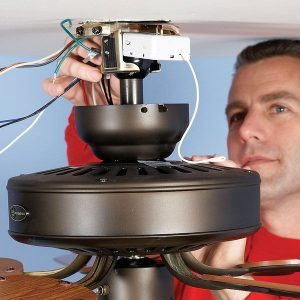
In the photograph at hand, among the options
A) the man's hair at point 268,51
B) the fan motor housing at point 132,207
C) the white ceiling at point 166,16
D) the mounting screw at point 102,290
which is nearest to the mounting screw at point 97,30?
the white ceiling at point 166,16

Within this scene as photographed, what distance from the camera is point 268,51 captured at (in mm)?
1769

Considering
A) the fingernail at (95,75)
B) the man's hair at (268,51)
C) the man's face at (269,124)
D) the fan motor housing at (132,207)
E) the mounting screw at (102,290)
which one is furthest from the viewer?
the man's face at (269,124)

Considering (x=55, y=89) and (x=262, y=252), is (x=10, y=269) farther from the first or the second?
(x=262, y=252)

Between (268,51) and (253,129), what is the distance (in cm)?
18

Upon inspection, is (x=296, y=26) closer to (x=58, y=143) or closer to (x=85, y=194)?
(x=85, y=194)

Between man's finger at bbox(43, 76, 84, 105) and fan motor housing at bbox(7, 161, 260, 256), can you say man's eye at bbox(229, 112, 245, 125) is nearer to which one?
man's finger at bbox(43, 76, 84, 105)

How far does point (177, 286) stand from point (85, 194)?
1.11 metres

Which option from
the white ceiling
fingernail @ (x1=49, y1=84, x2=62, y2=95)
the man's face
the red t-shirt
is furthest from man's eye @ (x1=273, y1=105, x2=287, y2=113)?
fingernail @ (x1=49, y1=84, x2=62, y2=95)

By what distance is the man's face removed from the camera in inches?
69.4

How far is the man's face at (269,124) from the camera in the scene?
69.4 inches

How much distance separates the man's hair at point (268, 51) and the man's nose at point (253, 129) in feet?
0.43

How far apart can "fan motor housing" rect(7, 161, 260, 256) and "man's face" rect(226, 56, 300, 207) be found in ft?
3.05

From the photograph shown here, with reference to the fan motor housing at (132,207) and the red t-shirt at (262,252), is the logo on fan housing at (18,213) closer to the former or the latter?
the fan motor housing at (132,207)

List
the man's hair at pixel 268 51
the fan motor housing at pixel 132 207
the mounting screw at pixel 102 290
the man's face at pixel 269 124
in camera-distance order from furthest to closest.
A: 1. the man's face at pixel 269 124
2. the man's hair at pixel 268 51
3. the mounting screw at pixel 102 290
4. the fan motor housing at pixel 132 207
